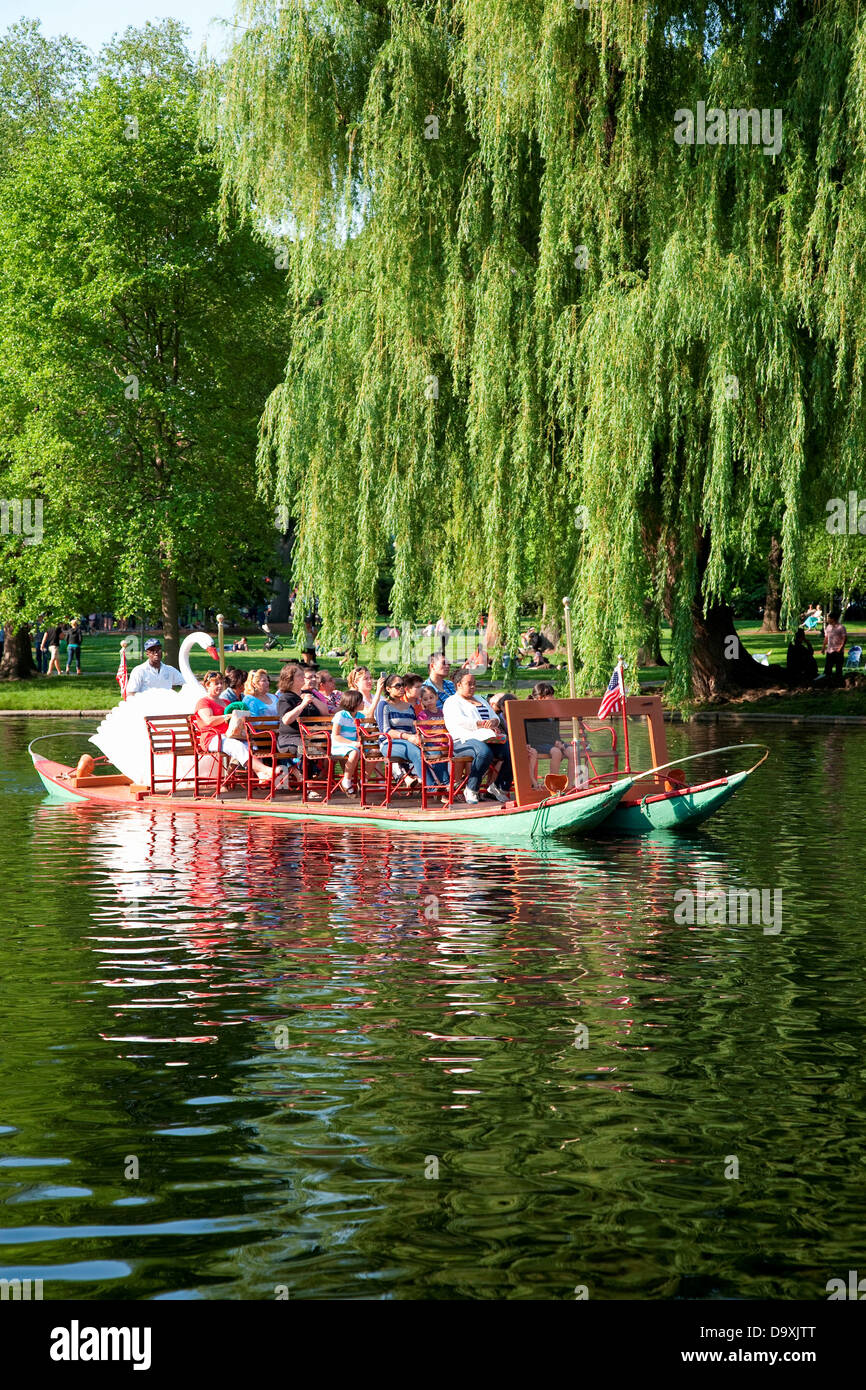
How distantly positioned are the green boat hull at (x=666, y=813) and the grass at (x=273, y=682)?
8.58m

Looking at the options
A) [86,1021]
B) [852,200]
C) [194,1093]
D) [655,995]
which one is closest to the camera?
[194,1093]

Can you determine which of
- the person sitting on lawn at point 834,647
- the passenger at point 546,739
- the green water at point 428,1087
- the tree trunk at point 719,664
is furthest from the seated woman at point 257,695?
the person sitting on lawn at point 834,647

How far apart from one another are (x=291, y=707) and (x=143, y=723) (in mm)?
2621

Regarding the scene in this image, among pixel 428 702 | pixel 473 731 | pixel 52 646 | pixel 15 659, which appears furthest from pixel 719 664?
pixel 52 646

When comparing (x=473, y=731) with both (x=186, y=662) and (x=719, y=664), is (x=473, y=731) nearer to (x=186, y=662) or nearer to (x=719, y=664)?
(x=186, y=662)

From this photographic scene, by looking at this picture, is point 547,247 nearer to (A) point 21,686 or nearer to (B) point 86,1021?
(B) point 86,1021

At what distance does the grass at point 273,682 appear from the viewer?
33531 millimetres

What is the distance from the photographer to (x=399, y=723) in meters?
18.3

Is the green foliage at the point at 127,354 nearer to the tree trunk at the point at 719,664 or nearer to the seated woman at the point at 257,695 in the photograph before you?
the tree trunk at the point at 719,664

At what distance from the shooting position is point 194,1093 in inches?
297

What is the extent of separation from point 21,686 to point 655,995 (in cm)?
3863

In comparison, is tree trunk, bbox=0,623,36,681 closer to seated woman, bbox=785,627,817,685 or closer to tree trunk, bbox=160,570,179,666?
tree trunk, bbox=160,570,179,666

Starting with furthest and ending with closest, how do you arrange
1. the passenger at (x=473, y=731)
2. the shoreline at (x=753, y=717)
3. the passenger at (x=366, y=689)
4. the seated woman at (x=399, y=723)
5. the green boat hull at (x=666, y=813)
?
the shoreline at (x=753, y=717), the passenger at (x=366, y=689), the seated woman at (x=399, y=723), the passenger at (x=473, y=731), the green boat hull at (x=666, y=813)

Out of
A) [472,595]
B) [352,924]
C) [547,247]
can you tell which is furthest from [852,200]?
[352,924]
